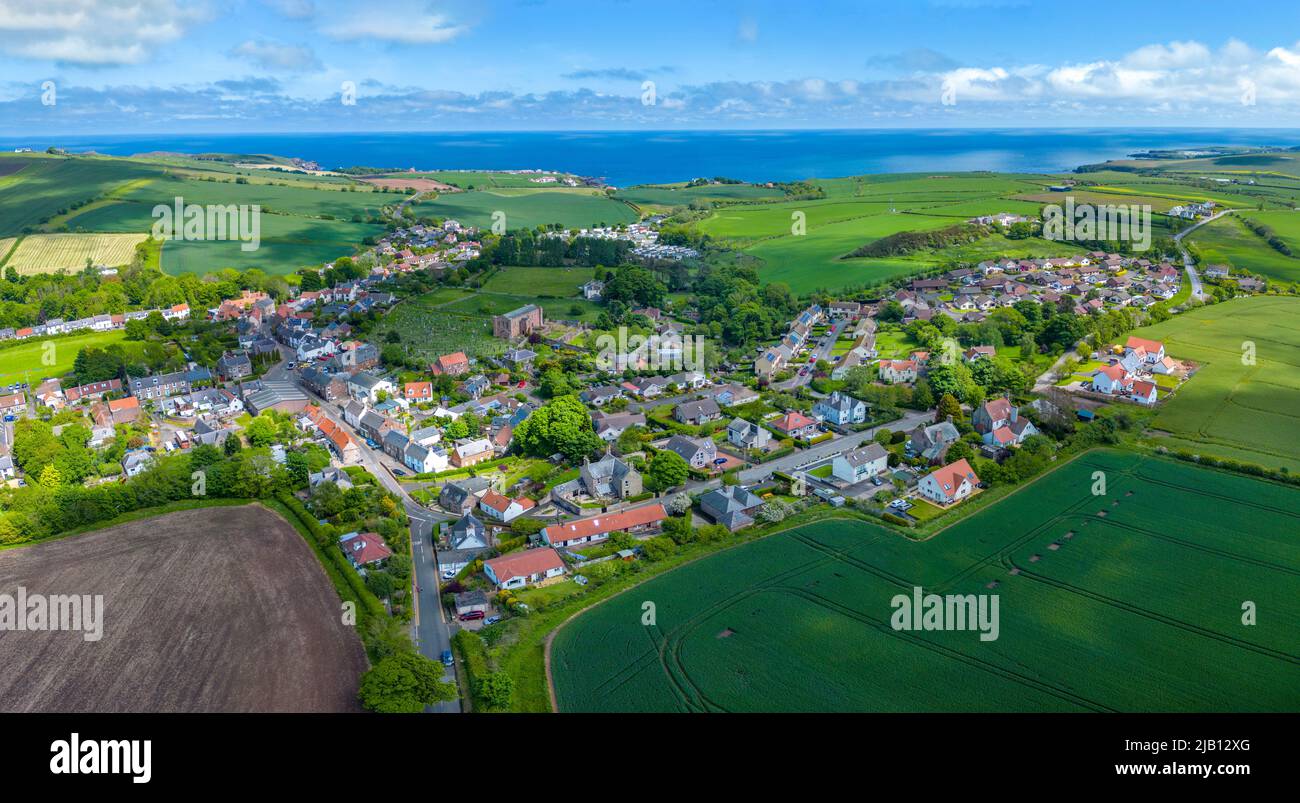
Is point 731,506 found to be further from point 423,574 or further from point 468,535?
point 423,574

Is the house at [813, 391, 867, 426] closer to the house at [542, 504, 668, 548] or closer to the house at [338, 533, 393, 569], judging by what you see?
the house at [542, 504, 668, 548]

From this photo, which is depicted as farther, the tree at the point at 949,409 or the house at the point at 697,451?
the tree at the point at 949,409

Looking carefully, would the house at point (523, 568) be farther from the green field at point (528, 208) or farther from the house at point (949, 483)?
the green field at point (528, 208)

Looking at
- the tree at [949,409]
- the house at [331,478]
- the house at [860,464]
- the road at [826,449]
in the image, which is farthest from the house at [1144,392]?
the house at [331,478]

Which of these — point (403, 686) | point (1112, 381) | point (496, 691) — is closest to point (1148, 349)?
point (1112, 381)

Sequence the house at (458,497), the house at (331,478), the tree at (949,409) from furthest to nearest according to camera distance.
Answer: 1. the tree at (949,409)
2. the house at (331,478)
3. the house at (458,497)

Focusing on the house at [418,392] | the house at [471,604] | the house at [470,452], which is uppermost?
the house at [418,392]

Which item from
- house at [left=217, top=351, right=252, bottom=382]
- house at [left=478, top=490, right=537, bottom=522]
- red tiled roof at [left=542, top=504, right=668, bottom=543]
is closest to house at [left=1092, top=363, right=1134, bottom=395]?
red tiled roof at [left=542, top=504, right=668, bottom=543]

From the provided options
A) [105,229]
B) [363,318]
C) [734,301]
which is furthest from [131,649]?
[105,229]
